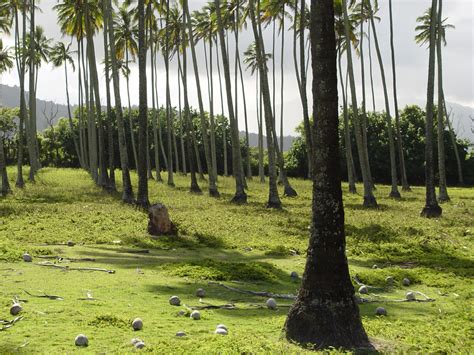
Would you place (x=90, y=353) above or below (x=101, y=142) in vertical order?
below

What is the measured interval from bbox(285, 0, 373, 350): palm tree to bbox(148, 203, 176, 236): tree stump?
9.05 m

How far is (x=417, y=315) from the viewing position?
310 inches

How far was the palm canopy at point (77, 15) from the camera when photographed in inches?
1431

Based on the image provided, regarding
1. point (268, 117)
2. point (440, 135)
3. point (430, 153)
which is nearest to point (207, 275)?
point (430, 153)

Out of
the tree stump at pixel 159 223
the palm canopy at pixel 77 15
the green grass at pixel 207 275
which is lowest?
the green grass at pixel 207 275

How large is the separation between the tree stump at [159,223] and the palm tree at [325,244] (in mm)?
9054

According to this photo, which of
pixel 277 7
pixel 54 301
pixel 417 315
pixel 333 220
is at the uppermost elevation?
pixel 277 7

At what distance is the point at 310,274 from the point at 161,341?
177 centimetres

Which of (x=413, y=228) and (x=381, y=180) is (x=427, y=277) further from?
(x=381, y=180)

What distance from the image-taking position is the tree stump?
1507 centimetres

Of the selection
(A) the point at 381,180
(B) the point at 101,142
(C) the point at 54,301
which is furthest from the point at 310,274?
(A) the point at 381,180

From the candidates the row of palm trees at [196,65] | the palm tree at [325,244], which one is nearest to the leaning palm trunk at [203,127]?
the row of palm trees at [196,65]

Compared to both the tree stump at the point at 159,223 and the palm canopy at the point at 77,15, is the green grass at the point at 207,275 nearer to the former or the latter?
the tree stump at the point at 159,223

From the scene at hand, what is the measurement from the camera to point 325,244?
6344 millimetres
